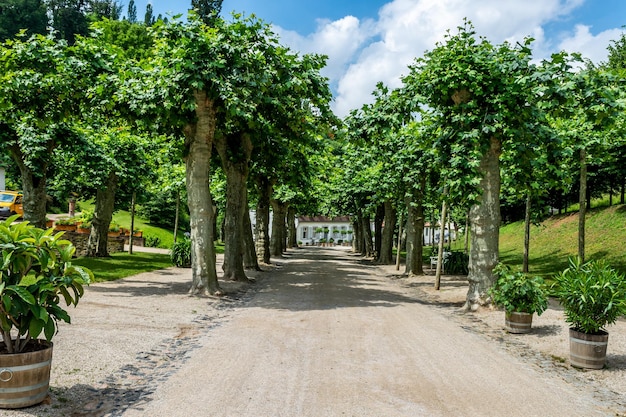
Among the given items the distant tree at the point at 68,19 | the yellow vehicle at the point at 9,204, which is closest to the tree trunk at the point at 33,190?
the yellow vehicle at the point at 9,204

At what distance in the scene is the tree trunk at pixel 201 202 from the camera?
13.9 metres

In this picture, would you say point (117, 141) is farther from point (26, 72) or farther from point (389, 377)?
point (389, 377)

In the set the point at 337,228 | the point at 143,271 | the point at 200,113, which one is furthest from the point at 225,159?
the point at 337,228

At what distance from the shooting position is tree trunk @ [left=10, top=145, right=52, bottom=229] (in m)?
16.3

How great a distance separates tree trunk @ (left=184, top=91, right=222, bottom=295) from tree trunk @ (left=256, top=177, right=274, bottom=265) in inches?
460

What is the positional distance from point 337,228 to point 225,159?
8785cm

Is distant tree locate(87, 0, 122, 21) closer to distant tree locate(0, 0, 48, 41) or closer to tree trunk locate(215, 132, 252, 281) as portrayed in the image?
distant tree locate(0, 0, 48, 41)

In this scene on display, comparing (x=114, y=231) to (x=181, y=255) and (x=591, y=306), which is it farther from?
(x=591, y=306)

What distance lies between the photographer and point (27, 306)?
15.7 feet

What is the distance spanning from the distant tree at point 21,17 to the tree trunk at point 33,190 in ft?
201

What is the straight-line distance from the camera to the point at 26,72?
12477 mm

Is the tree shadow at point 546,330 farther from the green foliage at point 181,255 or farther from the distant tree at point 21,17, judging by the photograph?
the distant tree at point 21,17

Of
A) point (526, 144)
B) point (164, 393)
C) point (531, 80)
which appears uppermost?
point (531, 80)

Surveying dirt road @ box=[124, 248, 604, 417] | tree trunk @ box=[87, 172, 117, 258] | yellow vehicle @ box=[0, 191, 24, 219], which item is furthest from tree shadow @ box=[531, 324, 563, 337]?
yellow vehicle @ box=[0, 191, 24, 219]
